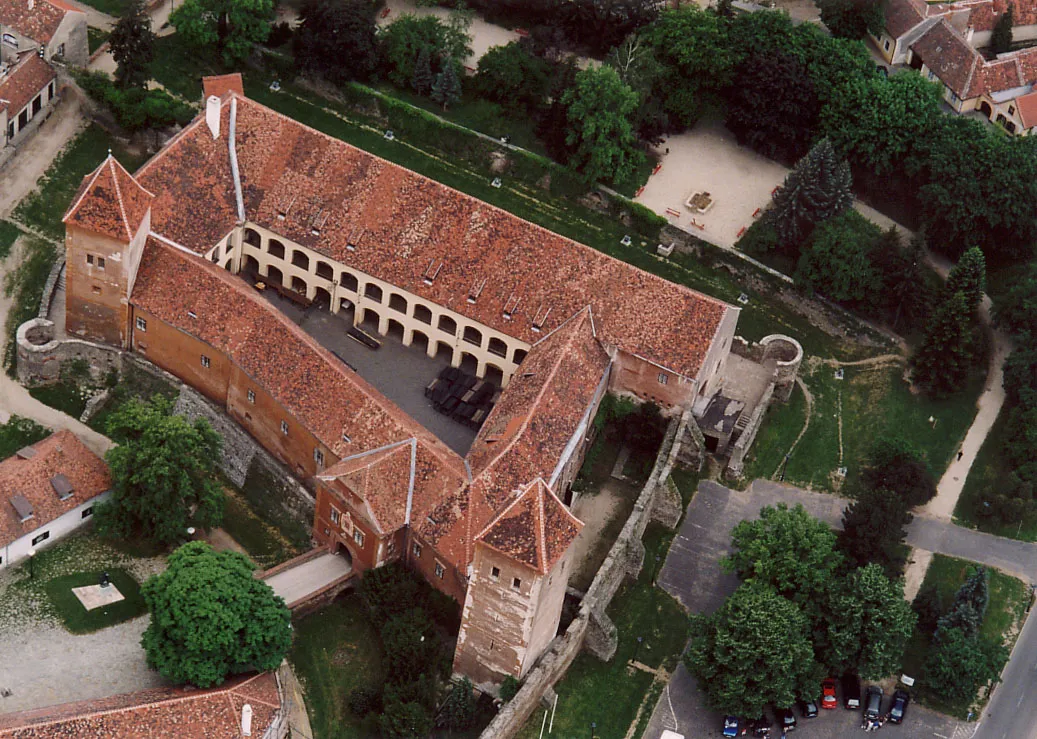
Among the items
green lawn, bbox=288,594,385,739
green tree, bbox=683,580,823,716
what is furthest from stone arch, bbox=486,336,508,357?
green tree, bbox=683,580,823,716

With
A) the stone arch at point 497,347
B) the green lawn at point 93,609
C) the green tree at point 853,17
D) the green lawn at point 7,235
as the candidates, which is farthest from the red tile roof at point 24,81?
the green tree at point 853,17

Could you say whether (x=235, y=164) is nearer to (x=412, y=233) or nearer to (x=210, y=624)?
(x=412, y=233)

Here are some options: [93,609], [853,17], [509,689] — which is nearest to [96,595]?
[93,609]

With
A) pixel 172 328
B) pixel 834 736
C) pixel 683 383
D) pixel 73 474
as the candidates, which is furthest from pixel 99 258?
pixel 834 736

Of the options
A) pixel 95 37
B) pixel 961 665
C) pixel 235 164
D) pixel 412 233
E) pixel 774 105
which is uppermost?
pixel 774 105

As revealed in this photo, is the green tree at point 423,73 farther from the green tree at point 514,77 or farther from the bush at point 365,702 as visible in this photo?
the bush at point 365,702

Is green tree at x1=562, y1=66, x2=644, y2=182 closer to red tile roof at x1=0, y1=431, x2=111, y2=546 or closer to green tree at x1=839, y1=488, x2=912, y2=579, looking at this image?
green tree at x1=839, y1=488, x2=912, y2=579

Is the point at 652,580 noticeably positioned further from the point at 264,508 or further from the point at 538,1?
the point at 538,1
